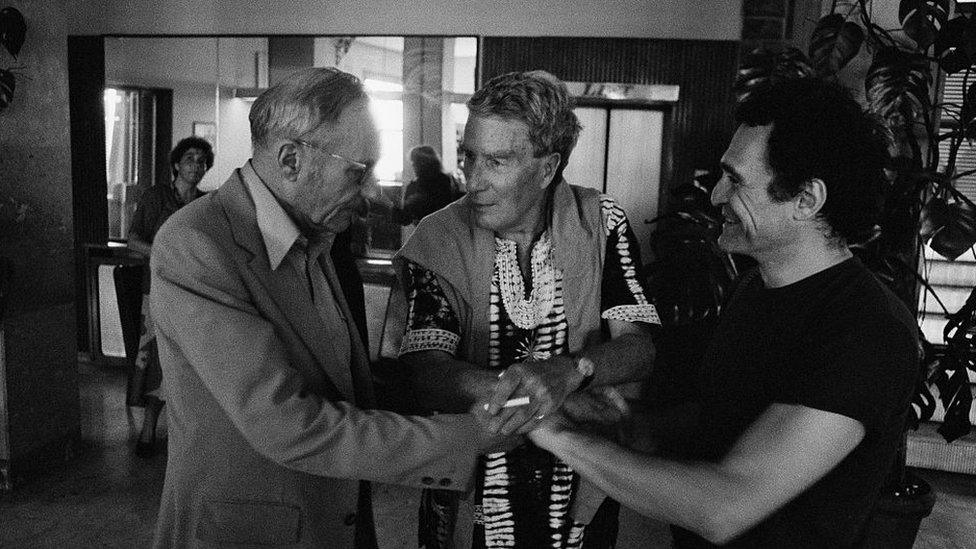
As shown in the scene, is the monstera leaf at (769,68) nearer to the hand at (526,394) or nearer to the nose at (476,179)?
the nose at (476,179)

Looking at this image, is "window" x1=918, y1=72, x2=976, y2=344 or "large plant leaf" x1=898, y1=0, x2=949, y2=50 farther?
"window" x1=918, y1=72, x2=976, y2=344

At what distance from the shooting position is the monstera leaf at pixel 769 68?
11.4ft

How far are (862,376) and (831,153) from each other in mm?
390

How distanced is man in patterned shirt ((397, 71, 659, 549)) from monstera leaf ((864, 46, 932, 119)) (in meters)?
2.05

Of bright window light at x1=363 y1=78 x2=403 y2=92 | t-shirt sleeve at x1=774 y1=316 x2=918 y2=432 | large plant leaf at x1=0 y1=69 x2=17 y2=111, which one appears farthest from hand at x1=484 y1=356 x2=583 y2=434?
bright window light at x1=363 y1=78 x2=403 y2=92

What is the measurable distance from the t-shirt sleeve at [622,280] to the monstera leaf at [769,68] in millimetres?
2112

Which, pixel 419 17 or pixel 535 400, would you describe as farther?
pixel 419 17

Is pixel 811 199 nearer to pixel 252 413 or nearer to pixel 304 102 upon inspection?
pixel 304 102

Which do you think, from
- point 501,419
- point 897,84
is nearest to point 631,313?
point 501,419

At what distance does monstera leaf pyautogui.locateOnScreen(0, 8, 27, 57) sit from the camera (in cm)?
344

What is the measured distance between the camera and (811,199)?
1315mm

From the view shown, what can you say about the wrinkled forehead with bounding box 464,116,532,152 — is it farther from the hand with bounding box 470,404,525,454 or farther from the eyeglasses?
the hand with bounding box 470,404,525,454

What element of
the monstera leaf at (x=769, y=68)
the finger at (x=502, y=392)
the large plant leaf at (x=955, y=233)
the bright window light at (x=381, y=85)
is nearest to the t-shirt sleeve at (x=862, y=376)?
the finger at (x=502, y=392)

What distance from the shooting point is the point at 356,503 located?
1.54m
